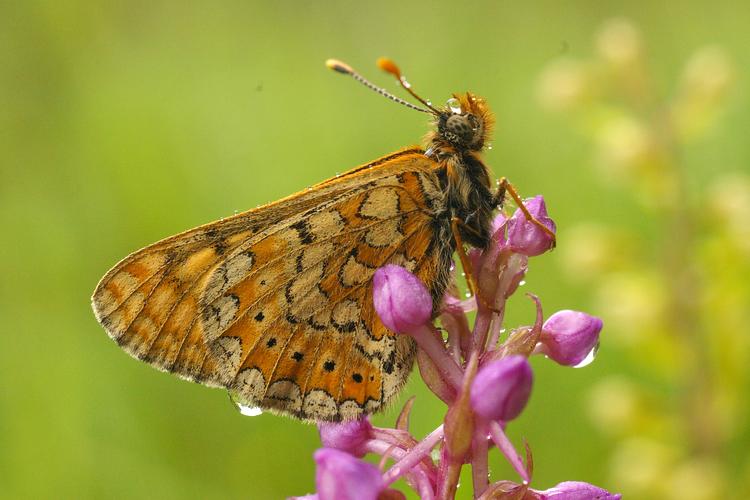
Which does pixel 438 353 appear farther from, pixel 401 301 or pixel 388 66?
pixel 388 66

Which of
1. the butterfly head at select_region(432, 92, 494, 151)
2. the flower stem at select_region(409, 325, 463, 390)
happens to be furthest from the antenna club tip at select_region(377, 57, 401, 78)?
the flower stem at select_region(409, 325, 463, 390)

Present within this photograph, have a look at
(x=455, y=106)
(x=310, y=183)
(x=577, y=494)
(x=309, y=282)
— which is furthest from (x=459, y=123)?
(x=310, y=183)

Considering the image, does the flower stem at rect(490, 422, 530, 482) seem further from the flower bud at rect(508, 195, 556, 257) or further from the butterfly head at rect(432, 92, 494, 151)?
the butterfly head at rect(432, 92, 494, 151)

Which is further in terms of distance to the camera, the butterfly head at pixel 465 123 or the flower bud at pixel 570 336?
the butterfly head at pixel 465 123

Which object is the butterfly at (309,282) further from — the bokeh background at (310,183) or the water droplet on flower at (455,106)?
the bokeh background at (310,183)

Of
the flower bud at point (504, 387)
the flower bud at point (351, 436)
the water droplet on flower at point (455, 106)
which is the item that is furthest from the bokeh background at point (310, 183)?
the water droplet on flower at point (455, 106)
